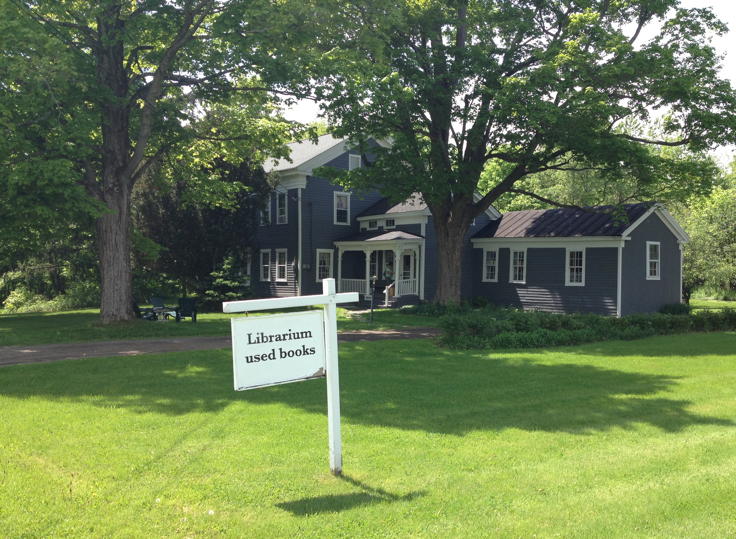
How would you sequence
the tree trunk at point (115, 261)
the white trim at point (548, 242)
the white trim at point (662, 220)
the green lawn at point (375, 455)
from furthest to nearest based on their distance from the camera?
the white trim at point (548, 242) < the white trim at point (662, 220) < the tree trunk at point (115, 261) < the green lawn at point (375, 455)

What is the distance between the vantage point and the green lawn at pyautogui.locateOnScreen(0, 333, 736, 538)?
15.7ft

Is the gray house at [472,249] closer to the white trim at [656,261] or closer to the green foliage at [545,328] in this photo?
the white trim at [656,261]

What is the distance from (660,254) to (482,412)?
70.1 feet

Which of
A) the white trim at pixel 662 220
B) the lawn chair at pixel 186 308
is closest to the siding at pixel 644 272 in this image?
the white trim at pixel 662 220

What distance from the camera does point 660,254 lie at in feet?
86.7

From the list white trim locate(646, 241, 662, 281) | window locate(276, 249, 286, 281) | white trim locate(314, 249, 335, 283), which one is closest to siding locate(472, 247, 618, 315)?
white trim locate(646, 241, 662, 281)

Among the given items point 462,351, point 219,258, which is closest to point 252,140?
point 219,258

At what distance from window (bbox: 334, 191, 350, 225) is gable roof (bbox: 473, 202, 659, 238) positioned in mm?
6655

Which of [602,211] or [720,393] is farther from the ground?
[602,211]

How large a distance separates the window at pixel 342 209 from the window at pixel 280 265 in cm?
318

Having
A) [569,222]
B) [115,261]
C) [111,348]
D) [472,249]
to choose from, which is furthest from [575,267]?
[111,348]

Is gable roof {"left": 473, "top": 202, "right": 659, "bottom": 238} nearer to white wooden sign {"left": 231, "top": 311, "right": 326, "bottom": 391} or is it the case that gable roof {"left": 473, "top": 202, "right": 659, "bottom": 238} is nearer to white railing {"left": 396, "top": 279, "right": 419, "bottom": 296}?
white railing {"left": 396, "top": 279, "right": 419, "bottom": 296}

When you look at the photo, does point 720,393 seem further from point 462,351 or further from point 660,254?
point 660,254

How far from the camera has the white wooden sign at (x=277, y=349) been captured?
5.29 m
